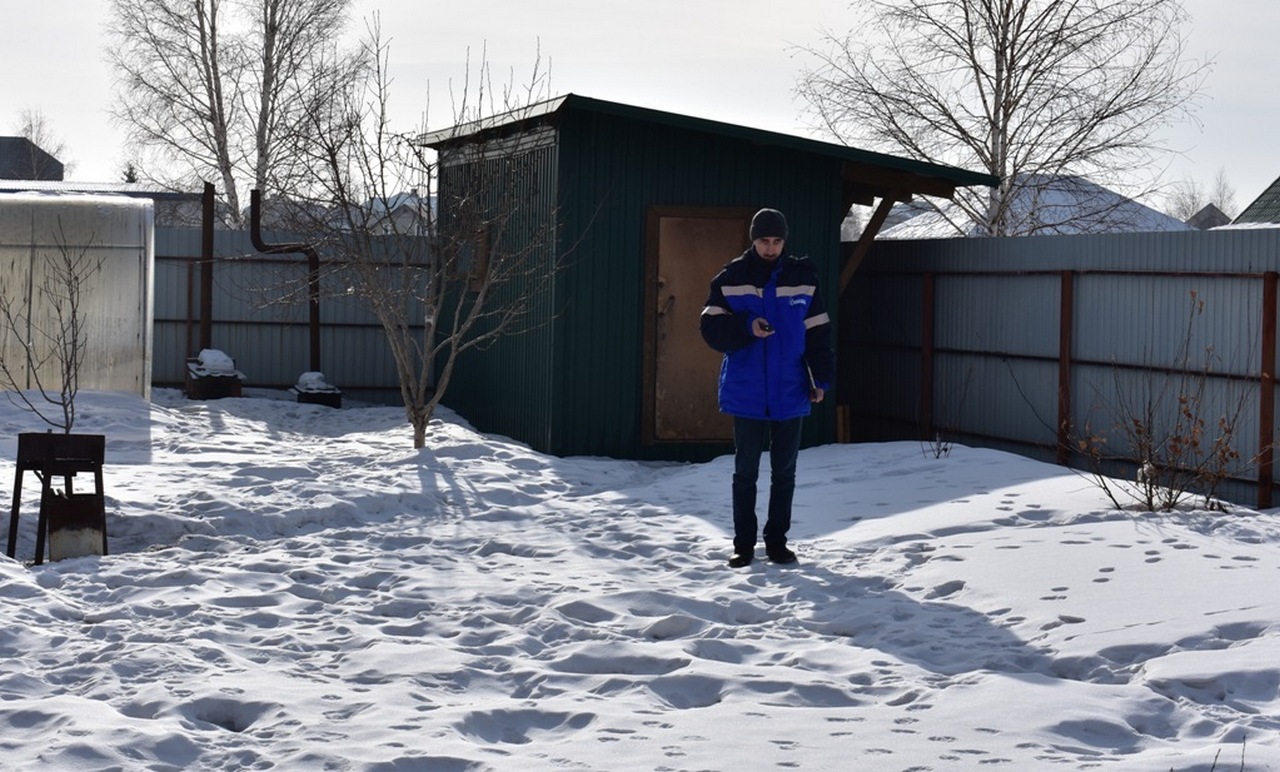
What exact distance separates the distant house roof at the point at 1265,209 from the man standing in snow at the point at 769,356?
16294mm

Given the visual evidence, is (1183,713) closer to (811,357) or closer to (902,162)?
(811,357)

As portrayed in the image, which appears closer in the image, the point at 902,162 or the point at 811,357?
the point at 811,357

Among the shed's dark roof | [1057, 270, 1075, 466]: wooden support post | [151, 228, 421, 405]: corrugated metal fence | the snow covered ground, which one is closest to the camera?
the snow covered ground

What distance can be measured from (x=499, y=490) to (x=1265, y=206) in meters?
16.5

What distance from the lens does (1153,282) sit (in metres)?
11.7

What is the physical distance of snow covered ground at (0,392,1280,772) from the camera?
493 centimetres

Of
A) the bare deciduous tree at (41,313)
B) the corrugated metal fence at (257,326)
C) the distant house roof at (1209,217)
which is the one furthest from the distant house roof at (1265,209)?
the distant house roof at (1209,217)

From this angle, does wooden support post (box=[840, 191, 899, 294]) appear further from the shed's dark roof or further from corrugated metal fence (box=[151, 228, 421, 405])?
corrugated metal fence (box=[151, 228, 421, 405])

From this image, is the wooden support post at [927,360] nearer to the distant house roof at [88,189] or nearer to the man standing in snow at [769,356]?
the man standing in snow at [769,356]

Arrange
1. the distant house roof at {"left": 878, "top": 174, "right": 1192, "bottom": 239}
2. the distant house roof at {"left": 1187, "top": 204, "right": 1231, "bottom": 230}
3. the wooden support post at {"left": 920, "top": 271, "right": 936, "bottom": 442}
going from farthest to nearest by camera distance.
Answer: the distant house roof at {"left": 1187, "top": 204, "right": 1231, "bottom": 230}, the distant house roof at {"left": 878, "top": 174, "right": 1192, "bottom": 239}, the wooden support post at {"left": 920, "top": 271, "right": 936, "bottom": 442}

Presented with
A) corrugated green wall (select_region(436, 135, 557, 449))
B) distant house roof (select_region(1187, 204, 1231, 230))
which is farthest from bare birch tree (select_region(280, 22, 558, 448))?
distant house roof (select_region(1187, 204, 1231, 230))

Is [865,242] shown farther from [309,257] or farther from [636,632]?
[636,632]

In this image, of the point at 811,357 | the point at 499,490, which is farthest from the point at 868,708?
the point at 499,490

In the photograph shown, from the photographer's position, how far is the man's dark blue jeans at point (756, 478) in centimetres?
804
